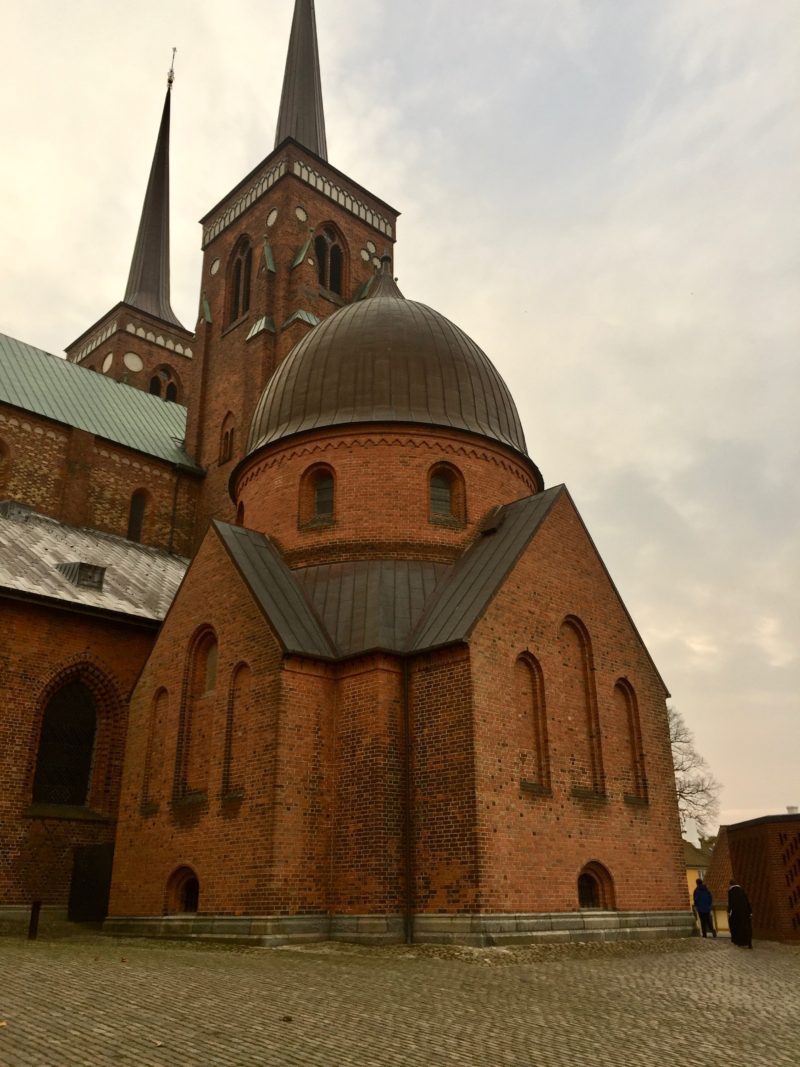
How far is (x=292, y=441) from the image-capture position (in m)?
20.4

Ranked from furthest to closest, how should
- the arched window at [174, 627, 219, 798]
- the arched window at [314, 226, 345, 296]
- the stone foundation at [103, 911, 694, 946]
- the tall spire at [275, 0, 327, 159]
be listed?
Result: the tall spire at [275, 0, 327, 159] → the arched window at [314, 226, 345, 296] → the arched window at [174, 627, 219, 798] → the stone foundation at [103, 911, 694, 946]

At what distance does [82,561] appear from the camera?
23062mm

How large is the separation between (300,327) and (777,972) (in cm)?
2432

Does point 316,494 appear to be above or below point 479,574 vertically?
above

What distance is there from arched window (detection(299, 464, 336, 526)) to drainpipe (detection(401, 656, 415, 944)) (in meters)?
5.07

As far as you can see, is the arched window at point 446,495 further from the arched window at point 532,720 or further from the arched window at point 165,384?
the arched window at point 165,384

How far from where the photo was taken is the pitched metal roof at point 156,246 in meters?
47.9

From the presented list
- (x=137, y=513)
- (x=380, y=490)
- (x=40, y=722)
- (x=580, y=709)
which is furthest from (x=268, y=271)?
(x=580, y=709)

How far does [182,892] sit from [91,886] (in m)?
3.22

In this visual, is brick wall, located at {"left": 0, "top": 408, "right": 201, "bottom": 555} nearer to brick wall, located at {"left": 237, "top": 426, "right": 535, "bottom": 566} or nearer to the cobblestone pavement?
brick wall, located at {"left": 237, "top": 426, "right": 535, "bottom": 566}

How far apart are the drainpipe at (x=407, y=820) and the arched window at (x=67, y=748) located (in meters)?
8.76

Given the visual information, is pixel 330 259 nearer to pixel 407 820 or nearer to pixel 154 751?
pixel 154 751

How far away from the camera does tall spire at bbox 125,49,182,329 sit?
47.9 meters

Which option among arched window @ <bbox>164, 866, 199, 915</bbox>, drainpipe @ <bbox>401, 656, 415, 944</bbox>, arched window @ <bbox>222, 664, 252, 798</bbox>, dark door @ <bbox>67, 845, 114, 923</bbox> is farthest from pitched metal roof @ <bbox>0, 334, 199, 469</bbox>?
drainpipe @ <bbox>401, 656, 415, 944</bbox>
